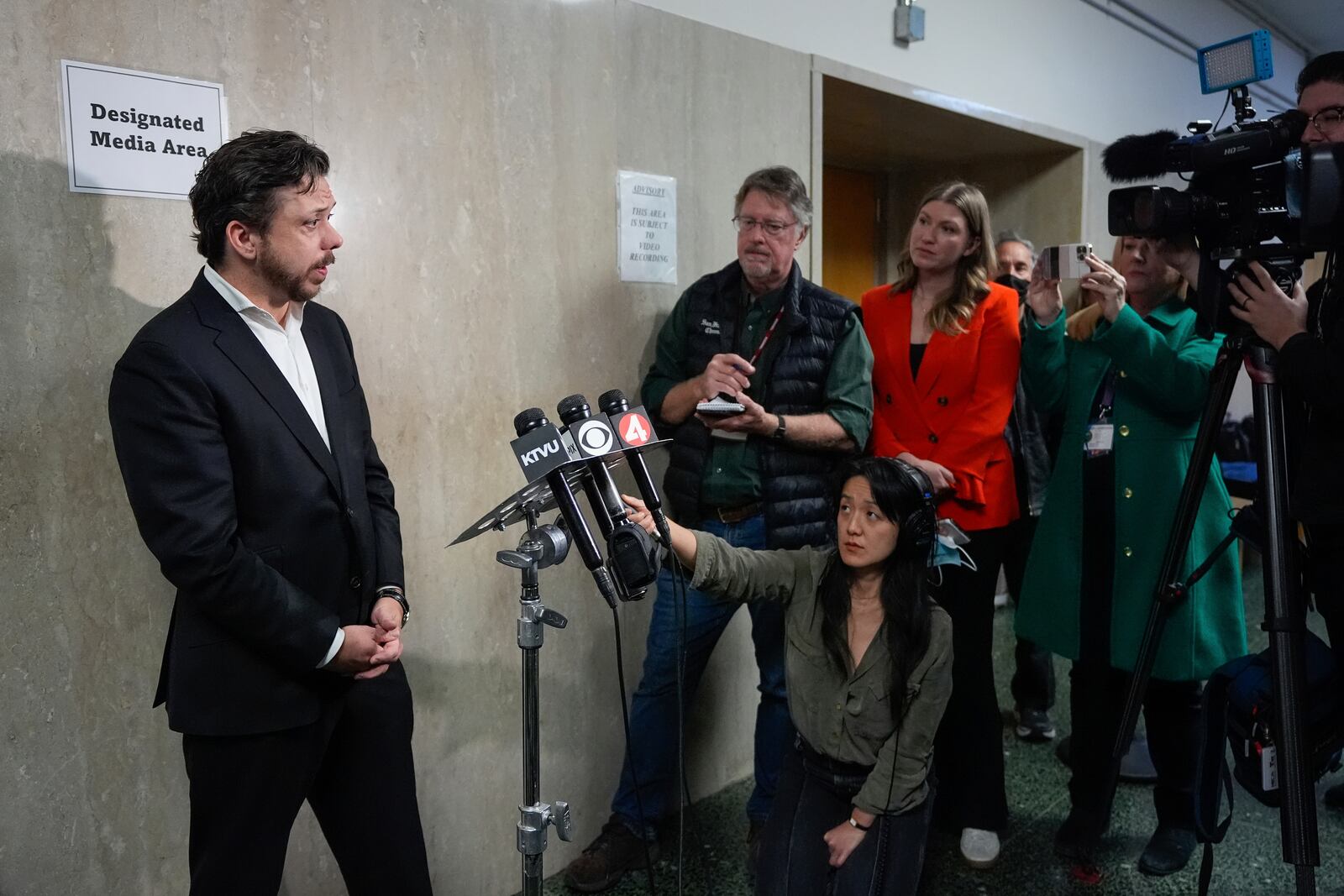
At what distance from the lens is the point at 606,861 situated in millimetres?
2217

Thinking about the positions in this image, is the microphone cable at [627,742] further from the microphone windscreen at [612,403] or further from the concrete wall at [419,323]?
the concrete wall at [419,323]

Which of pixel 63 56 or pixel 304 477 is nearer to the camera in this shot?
pixel 304 477

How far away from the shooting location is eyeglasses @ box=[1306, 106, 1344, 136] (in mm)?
1666

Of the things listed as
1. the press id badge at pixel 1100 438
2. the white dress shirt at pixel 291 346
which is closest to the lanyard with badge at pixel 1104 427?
the press id badge at pixel 1100 438

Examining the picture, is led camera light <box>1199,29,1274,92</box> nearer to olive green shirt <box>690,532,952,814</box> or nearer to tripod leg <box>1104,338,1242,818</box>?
tripod leg <box>1104,338,1242,818</box>

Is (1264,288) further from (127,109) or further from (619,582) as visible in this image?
(127,109)

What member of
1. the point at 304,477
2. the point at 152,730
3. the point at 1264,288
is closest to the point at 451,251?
the point at 304,477

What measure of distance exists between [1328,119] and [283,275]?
→ 5.72ft

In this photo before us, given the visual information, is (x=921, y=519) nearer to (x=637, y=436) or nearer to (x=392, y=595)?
(x=637, y=436)

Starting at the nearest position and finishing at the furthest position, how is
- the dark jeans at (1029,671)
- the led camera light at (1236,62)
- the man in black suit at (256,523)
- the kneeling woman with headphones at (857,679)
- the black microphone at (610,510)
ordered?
1. the black microphone at (610,510)
2. the man in black suit at (256,523)
3. the led camera light at (1236,62)
4. the kneeling woman with headphones at (857,679)
5. the dark jeans at (1029,671)

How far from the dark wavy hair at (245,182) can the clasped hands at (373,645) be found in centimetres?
57

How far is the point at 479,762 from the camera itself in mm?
2156

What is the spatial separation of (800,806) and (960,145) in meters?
3.26

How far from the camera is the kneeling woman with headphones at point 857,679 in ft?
5.63
